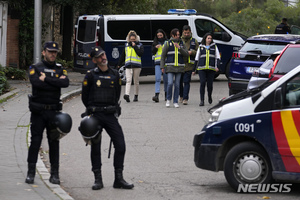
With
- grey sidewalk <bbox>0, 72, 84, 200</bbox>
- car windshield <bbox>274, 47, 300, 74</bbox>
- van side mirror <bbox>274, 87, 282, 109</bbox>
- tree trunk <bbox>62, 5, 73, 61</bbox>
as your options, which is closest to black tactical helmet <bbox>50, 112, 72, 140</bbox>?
grey sidewalk <bbox>0, 72, 84, 200</bbox>

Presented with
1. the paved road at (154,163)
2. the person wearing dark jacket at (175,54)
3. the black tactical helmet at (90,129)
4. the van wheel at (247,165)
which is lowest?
the paved road at (154,163)

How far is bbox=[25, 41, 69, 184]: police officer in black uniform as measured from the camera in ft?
27.9

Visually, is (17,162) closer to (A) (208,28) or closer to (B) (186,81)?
(B) (186,81)

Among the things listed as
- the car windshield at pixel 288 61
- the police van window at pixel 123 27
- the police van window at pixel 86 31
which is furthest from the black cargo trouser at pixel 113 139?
the police van window at pixel 86 31

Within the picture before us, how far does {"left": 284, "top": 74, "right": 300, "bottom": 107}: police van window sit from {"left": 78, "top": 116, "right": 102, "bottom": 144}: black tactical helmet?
2.27m

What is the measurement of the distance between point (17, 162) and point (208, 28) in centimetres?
1543

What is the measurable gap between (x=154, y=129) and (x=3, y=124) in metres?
2.98

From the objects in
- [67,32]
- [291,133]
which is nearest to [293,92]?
[291,133]

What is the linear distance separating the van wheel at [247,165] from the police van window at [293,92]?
0.64 m

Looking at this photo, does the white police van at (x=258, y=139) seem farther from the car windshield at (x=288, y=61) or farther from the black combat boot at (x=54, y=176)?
the car windshield at (x=288, y=61)

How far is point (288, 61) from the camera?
12.7 metres

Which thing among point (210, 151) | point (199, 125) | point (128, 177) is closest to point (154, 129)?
point (199, 125)

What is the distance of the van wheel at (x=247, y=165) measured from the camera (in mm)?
8094

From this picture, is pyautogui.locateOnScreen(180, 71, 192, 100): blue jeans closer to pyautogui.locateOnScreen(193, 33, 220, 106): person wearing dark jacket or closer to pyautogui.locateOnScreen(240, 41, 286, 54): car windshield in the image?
pyautogui.locateOnScreen(193, 33, 220, 106): person wearing dark jacket
